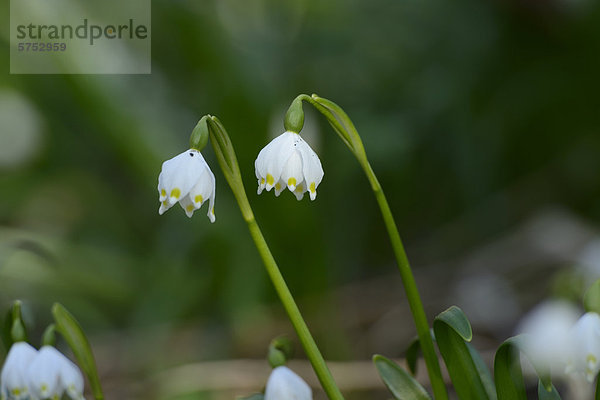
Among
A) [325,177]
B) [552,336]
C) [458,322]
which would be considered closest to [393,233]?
[458,322]

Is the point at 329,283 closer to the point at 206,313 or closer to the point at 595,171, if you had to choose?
the point at 206,313

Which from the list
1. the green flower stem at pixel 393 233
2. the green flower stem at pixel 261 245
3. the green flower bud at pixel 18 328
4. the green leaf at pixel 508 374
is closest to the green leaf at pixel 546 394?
the green leaf at pixel 508 374

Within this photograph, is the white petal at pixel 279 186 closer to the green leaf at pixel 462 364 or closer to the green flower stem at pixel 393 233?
the green flower stem at pixel 393 233

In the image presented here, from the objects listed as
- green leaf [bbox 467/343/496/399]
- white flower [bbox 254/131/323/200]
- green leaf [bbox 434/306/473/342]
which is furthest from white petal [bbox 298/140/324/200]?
green leaf [bbox 467/343/496/399]

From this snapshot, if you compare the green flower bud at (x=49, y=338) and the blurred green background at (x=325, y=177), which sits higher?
the blurred green background at (x=325, y=177)

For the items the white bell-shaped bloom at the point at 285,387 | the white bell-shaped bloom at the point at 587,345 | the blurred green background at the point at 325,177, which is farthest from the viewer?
the blurred green background at the point at 325,177

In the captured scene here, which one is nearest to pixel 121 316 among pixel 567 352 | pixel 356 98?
pixel 356 98
